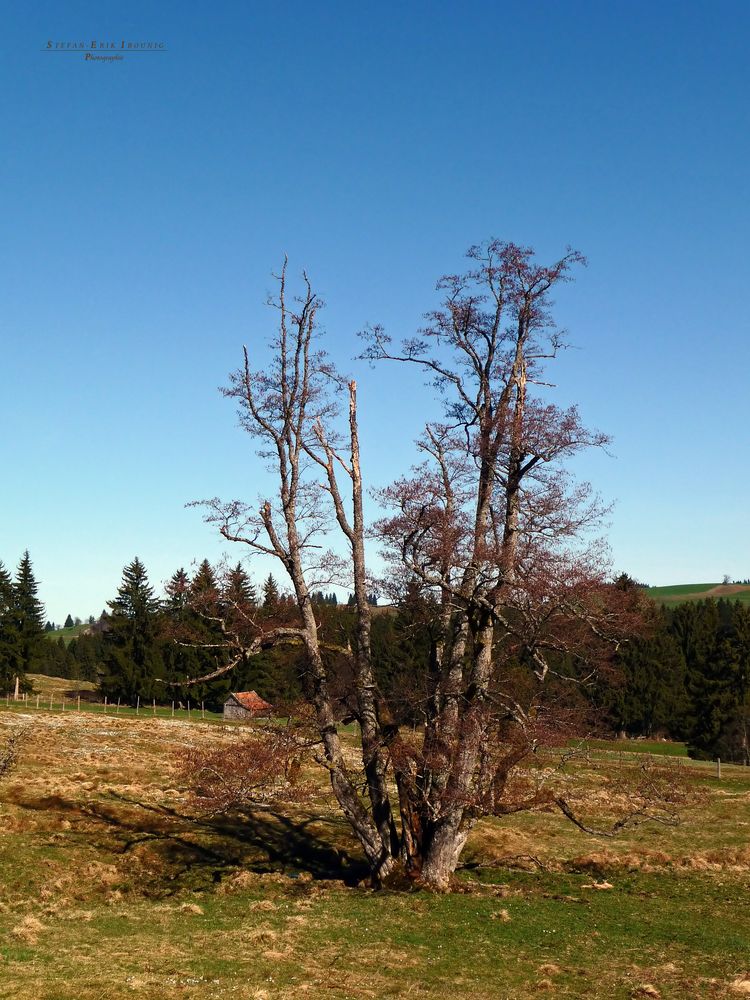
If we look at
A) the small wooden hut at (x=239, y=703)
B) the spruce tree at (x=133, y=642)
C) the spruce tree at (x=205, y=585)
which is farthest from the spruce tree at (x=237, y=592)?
the spruce tree at (x=133, y=642)

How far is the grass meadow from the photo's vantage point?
1577cm

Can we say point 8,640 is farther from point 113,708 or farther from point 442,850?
point 442,850

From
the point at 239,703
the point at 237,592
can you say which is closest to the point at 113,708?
the point at 239,703

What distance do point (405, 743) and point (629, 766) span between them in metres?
33.8

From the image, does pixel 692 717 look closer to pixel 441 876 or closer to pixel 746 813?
pixel 746 813

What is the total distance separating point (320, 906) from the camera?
21828 millimetres

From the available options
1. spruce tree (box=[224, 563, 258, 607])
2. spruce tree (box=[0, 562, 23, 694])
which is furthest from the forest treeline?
spruce tree (box=[224, 563, 258, 607])

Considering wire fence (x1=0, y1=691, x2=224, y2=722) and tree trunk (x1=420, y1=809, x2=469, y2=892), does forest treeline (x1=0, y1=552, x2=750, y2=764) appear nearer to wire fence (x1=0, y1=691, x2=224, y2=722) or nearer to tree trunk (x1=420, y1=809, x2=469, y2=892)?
wire fence (x1=0, y1=691, x2=224, y2=722)

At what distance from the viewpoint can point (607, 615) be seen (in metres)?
23.7

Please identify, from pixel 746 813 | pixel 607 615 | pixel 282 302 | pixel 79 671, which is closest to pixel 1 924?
pixel 607 615

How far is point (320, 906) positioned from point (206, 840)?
826 centimetres

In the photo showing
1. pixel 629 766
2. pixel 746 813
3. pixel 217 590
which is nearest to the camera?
pixel 217 590

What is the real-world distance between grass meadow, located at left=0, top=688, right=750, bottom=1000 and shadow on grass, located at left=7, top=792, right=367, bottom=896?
4.0 inches

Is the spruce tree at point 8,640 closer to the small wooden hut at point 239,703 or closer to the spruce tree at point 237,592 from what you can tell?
the small wooden hut at point 239,703
